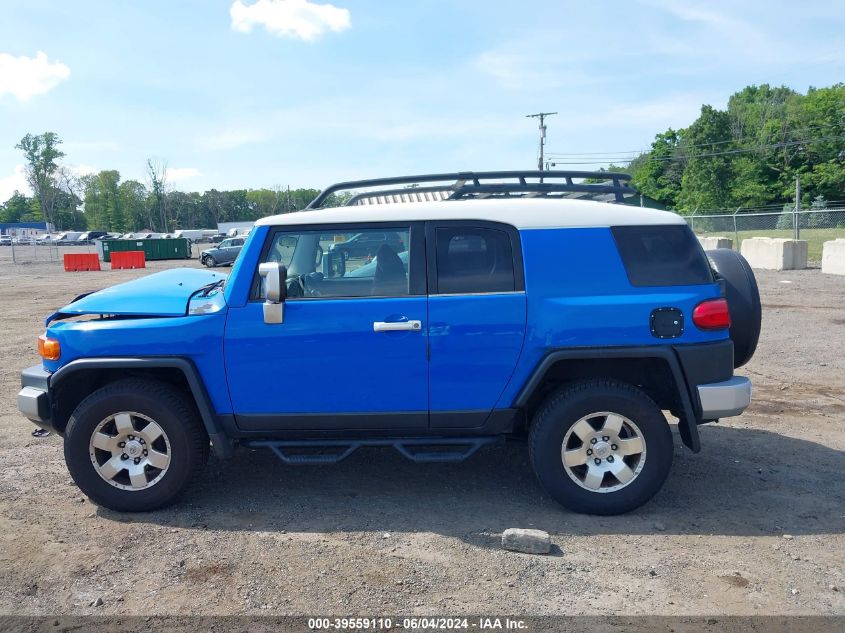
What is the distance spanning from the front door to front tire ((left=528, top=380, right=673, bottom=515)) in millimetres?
822

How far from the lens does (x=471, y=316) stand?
411 centimetres

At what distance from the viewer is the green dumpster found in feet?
140

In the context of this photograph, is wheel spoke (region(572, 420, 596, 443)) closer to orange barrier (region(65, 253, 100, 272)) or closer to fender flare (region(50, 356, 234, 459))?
fender flare (region(50, 356, 234, 459))

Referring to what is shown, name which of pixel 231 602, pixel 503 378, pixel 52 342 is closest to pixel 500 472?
pixel 503 378

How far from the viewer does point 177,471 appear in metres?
4.25

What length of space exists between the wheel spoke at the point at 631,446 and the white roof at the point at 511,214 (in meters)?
1.32

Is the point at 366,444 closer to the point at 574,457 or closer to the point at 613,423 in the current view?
the point at 574,457

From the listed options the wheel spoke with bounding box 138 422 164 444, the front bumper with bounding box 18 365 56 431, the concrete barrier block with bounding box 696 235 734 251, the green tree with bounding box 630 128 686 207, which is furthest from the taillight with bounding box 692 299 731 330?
the green tree with bounding box 630 128 686 207

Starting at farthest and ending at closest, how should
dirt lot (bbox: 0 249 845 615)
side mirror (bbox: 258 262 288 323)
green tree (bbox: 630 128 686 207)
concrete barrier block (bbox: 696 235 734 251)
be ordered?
green tree (bbox: 630 128 686 207), concrete barrier block (bbox: 696 235 734 251), side mirror (bbox: 258 262 288 323), dirt lot (bbox: 0 249 845 615)

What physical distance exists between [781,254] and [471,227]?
767 inches

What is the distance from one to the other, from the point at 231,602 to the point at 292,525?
85 cm

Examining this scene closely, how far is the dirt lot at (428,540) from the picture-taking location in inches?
131

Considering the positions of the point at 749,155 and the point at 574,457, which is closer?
the point at 574,457

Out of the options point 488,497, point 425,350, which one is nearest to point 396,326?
point 425,350
